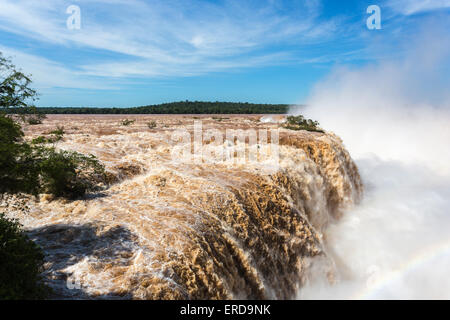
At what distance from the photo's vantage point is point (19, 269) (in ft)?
13.5

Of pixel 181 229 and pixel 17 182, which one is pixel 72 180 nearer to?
pixel 17 182

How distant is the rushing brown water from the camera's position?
4.98 meters

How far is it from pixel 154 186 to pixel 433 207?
18.7 m

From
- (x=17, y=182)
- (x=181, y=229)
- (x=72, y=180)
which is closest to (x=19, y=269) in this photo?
(x=17, y=182)

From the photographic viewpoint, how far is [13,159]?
486 cm

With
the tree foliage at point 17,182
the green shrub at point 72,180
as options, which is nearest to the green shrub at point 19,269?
the tree foliage at point 17,182

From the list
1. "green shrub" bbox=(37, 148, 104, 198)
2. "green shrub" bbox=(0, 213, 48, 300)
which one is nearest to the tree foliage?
"green shrub" bbox=(0, 213, 48, 300)

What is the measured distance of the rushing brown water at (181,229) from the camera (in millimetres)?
4980

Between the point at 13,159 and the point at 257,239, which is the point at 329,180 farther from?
the point at 13,159

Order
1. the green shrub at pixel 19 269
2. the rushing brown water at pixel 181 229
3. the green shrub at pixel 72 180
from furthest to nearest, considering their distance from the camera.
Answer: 1. the green shrub at pixel 72 180
2. the rushing brown water at pixel 181 229
3. the green shrub at pixel 19 269

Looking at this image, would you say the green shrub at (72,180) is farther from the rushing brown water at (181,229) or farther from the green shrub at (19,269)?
the green shrub at (19,269)

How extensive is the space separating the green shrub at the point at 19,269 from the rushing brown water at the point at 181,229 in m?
0.43

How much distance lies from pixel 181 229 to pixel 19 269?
9.86 ft

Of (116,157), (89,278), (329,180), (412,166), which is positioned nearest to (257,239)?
(89,278)
